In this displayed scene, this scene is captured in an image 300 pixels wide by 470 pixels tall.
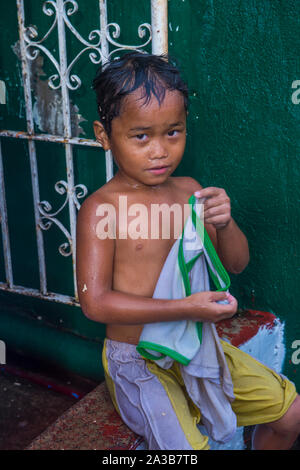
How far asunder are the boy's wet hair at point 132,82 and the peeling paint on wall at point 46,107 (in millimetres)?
961

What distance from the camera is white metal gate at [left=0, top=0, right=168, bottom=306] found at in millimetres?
2357

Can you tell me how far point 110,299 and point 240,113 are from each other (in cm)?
108

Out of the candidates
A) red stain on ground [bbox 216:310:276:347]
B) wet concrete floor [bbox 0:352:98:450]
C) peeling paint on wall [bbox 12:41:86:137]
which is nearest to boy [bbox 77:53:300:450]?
red stain on ground [bbox 216:310:276:347]

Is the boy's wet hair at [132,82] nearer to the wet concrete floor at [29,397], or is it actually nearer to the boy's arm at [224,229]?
the boy's arm at [224,229]

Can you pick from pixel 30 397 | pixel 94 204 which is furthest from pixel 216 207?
pixel 30 397

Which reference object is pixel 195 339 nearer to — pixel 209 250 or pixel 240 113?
pixel 209 250

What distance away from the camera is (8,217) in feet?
10.3

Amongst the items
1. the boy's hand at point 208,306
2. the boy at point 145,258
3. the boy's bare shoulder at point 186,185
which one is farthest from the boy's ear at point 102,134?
the boy's hand at point 208,306

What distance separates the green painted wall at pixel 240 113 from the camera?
7.26 feet

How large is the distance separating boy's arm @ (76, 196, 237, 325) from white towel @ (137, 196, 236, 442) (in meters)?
0.06

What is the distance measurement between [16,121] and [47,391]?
160 centimetres

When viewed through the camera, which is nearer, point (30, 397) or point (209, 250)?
point (209, 250)

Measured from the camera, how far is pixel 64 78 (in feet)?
8.55
